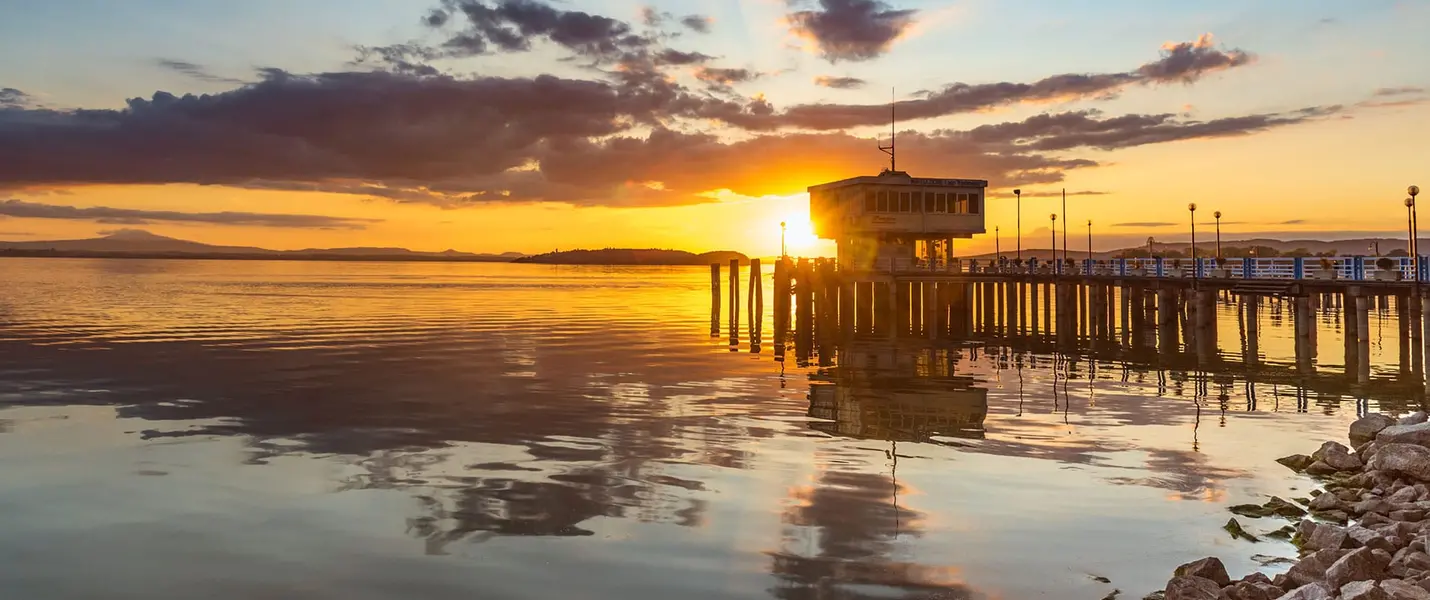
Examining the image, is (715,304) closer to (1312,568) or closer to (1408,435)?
(1408,435)

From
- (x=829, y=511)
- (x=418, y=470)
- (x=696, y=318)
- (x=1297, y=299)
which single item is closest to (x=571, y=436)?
(x=418, y=470)

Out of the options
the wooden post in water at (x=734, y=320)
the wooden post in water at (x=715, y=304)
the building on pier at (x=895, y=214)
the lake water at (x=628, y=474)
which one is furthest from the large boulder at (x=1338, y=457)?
the building on pier at (x=895, y=214)

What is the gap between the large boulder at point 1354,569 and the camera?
34.6ft

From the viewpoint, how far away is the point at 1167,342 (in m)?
47.5

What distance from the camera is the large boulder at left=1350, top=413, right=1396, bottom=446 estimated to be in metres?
19.9

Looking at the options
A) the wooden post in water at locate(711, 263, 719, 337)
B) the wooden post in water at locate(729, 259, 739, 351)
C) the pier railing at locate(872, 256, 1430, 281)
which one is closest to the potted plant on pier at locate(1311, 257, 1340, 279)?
the pier railing at locate(872, 256, 1430, 281)

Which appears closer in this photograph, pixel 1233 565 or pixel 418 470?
pixel 1233 565

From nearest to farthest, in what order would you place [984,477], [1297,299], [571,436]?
[984,477], [571,436], [1297,299]

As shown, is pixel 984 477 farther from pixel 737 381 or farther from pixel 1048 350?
pixel 1048 350

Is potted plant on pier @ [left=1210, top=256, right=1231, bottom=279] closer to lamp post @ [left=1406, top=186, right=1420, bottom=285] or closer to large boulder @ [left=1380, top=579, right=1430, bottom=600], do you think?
lamp post @ [left=1406, top=186, right=1420, bottom=285]

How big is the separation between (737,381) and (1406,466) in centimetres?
2020

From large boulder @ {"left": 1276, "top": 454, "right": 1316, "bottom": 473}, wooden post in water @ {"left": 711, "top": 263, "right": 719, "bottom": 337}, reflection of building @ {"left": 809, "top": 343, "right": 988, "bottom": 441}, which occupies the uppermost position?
wooden post in water @ {"left": 711, "top": 263, "right": 719, "bottom": 337}

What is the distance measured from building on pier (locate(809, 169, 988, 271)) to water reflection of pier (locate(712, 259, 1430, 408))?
2688 mm

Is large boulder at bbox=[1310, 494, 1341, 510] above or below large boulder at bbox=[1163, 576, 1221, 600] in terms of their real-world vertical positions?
below
